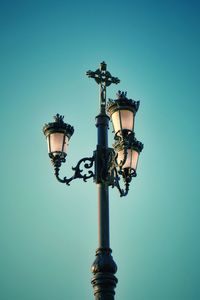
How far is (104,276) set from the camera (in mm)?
6766

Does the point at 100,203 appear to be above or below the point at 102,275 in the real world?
above

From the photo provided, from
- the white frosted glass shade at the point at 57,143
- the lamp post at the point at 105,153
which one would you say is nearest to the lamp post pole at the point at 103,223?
the lamp post at the point at 105,153

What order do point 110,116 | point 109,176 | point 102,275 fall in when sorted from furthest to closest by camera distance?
point 110,116 < point 109,176 < point 102,275

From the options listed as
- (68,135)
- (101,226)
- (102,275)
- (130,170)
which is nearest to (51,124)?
(68,135)

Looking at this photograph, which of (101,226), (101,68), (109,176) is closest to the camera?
(101,226)

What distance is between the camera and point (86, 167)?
8.20 meters

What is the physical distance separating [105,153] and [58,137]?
3.55 ft

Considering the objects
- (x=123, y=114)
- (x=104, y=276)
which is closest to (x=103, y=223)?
(x=104, y=276)

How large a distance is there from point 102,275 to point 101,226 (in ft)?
2.58

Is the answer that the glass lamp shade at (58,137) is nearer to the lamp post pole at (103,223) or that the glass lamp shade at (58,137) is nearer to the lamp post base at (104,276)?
the lamp post pole at (103,223)

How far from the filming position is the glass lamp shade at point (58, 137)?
862 cm

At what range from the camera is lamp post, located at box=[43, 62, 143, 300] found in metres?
7.14

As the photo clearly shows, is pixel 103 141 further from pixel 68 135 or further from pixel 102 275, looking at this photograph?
pixel 102 275

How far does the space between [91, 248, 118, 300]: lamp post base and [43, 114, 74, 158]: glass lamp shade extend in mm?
2220
